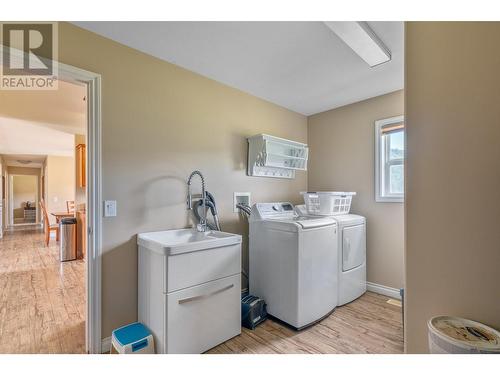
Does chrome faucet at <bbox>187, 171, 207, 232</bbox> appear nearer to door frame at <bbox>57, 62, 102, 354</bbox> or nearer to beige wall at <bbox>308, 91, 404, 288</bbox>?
door frame at <bbox>57, 62, 102, 354</bbox>

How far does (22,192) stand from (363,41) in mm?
13833

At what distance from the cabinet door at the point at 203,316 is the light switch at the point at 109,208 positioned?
735 mm

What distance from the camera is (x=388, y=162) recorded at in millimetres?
2775

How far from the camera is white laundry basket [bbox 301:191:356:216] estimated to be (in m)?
2.57

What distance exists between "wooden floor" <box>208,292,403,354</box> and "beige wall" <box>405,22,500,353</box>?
0.79 m

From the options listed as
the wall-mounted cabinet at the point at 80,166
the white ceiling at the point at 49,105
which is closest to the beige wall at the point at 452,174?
the white ceiling at the point at 49,105

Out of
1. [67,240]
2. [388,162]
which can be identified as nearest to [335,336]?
[388,162]

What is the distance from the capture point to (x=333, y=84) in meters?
2.52

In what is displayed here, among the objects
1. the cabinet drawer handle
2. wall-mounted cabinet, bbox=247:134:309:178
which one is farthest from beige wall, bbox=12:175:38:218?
the cabinet drawer handle

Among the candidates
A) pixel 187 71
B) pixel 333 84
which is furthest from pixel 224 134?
pixel 333 84

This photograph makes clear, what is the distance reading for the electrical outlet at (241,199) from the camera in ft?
8.54

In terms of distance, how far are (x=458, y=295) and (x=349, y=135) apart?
2.30m

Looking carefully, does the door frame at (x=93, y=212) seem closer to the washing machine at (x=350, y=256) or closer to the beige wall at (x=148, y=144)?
the beige wall at (x=148, y=144)

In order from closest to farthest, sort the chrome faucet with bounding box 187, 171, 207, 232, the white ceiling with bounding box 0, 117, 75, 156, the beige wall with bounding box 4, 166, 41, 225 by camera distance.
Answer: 1. the chrome faucet with bounding box 187, 171, 207, 232
2. the white ceiling with bounding box 0, 117, 75, 156
3. the beige wall with bounding box 4, 166, 41, 225
